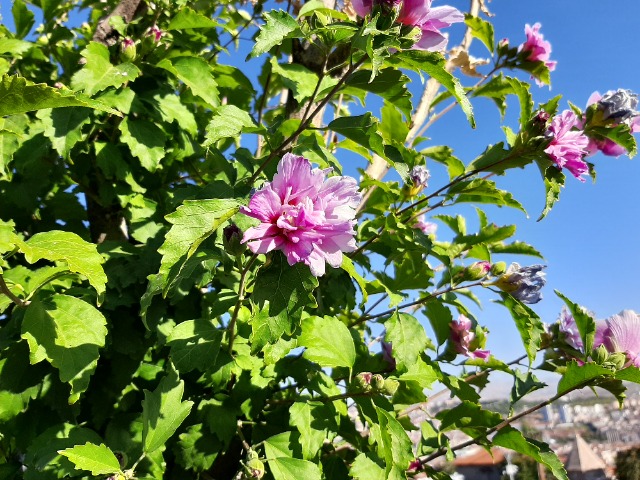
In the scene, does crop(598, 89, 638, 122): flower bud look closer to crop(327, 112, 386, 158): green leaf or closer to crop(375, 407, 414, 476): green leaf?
crop(327, 112, 386, 158): green leaf

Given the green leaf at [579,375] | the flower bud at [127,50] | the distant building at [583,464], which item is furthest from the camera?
the distant building at [583,464]

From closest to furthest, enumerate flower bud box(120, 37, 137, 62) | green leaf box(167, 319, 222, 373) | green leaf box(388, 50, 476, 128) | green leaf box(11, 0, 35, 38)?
green leaf box(388, 50, 476, 128) < green leaf box(167, 319, 222, 373) < flower bud box(120, 37, 137, 62) < green leaf box(11, 0, 35, 38)

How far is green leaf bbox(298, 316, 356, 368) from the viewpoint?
109 cm

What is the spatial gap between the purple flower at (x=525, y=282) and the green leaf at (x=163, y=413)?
0.87 meters

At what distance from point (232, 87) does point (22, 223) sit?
2.39 ft

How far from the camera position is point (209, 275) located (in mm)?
938

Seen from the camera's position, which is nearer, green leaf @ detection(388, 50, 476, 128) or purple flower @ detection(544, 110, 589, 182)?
green leaf @ detection(388, 50, 476, 128)

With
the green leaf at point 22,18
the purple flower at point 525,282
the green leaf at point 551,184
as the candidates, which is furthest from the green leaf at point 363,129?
the green leaf at point 22,18

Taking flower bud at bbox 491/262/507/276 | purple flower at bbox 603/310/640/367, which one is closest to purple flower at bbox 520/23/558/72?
flower bud at bbox 491/262/507/276

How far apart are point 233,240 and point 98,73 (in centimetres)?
72

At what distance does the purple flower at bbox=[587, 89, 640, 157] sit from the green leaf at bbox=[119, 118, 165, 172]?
1.06 metres

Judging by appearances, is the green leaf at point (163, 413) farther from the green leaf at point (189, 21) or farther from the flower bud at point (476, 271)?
the green leaf at point (189, 21)

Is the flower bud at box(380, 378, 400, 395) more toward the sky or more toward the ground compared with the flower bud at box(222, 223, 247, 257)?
more toward the ground

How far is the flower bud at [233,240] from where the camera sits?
0.81 metres
